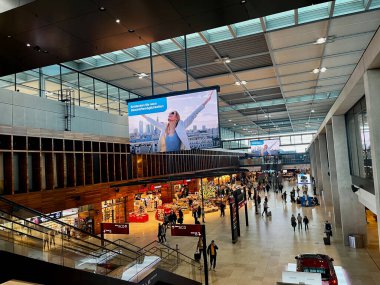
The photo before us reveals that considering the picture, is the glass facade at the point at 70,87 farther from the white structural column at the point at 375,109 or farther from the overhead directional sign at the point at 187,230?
the white structural column at the point at 375,109

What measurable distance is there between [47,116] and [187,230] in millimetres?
8959

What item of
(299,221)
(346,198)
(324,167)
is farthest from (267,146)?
(346,198)

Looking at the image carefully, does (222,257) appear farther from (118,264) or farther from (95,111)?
(95,111)

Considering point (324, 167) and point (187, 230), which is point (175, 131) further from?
point (324, 167)

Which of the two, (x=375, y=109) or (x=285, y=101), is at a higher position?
(x=285, y=101)

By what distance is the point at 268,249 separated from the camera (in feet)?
50.3

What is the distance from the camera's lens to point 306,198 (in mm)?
28688

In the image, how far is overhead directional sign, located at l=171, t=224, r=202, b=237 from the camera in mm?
11391

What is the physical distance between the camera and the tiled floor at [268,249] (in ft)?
38.6

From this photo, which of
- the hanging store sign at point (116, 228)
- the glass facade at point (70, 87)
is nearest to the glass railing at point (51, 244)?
the hanging store sign at point (116, 228)

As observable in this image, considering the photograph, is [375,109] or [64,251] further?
[375,109]

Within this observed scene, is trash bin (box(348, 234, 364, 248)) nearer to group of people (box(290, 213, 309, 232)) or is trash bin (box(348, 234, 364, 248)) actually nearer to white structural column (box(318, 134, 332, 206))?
group of people (box(290, 213, 309, 232))

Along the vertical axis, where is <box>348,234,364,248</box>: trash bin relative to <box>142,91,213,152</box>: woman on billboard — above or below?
below

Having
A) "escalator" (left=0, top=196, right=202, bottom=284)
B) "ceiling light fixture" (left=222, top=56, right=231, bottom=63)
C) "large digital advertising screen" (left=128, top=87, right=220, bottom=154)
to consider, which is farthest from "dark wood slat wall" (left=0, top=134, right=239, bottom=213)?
"ceiling light fixture" (left=222, top=56, right=231, bottom=63)
